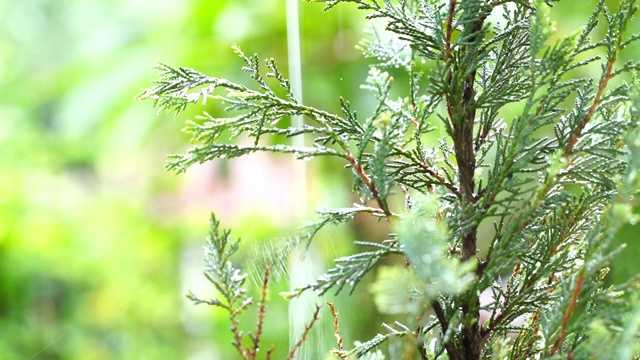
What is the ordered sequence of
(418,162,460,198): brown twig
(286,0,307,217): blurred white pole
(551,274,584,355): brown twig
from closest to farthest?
(551,274,584,355): brown twig → (418,162,460,198): brown twig → (286,0,307,217): blurred white pole

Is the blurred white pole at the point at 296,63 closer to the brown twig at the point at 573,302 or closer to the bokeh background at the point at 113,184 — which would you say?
the bokeh background at the point at 113,184

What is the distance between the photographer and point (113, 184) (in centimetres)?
143

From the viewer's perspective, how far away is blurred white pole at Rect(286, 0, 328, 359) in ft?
2.71

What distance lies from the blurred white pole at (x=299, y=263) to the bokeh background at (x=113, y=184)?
2 cm

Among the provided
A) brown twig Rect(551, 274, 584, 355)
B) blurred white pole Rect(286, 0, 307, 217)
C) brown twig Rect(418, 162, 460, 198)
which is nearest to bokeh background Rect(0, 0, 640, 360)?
blurred white pole Rect(286, 0, 307, 217)

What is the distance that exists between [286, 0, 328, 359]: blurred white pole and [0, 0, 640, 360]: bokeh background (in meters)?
0.02

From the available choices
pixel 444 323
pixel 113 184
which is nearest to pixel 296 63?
pixel 113 184

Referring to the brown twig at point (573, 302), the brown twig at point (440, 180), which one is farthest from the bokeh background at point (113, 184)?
the brown twig at point (573, 302)

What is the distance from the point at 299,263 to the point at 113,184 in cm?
69

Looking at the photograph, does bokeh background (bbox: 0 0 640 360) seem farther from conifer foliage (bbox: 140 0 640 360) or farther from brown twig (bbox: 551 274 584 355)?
brown twig (bbox: 551 274 584 355)

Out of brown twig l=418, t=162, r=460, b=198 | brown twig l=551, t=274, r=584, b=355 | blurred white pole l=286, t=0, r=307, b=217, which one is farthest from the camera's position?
blurred white pole l=286, t=0, r=307, b=217

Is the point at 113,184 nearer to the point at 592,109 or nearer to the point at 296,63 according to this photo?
the point at 296,63

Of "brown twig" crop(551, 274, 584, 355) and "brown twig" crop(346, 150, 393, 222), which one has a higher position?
"brown twig" crop(346, 150, 393, 222)

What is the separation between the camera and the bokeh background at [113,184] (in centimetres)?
132
